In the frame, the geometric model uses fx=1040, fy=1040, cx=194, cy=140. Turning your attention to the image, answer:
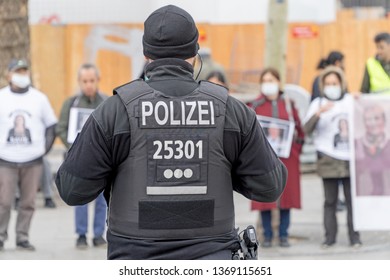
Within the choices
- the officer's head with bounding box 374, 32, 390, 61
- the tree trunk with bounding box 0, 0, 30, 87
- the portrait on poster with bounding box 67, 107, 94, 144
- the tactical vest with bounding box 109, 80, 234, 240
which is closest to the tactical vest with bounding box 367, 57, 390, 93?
the officer's head with bounding box 374, 32, 390, 61

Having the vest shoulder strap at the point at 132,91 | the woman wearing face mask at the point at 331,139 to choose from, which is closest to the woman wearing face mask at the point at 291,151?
the woman wearing face mask at the point at 331,139

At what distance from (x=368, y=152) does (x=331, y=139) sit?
0.40 m

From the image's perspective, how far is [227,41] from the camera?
66.6 feet

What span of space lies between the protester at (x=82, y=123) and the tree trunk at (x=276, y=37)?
11.8ft

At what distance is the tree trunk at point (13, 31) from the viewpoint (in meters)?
13.9

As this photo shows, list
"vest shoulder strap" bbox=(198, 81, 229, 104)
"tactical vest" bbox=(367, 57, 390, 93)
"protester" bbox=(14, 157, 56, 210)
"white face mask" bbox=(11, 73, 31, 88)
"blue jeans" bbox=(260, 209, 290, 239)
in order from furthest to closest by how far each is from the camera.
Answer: "protester" bbox=(14, 157, 56, 210) < "tactical vest" bbox=(367, 57, 390, 93) < "blue jeans" bbox=(260, 209, 290, 239) < "white face mask" bbox=(11, 73, 31, 88) < "vest shoulder strap" bbox=(198, 81, 229, 104)

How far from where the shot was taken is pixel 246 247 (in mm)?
4602

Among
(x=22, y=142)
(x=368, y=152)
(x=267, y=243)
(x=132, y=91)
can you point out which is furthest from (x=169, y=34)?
(x=267, y=243)

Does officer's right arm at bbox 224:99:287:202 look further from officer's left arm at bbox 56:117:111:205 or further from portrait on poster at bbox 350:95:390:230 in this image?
portrait on poster at bbox 350:95:390:230

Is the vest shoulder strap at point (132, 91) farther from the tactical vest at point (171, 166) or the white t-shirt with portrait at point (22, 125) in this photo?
the white t-shirt with portrait at point (22, 125)

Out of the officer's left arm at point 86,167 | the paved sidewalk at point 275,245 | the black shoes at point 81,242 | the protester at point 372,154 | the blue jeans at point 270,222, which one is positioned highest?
the officer's left arm at point 86,167

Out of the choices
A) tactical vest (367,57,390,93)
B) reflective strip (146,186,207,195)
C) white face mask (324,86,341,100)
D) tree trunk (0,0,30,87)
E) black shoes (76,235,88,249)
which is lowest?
black shoes (76,235,88,249)

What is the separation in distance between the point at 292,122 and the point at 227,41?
9.75 metres

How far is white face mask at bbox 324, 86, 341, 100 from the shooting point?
35.0ft
